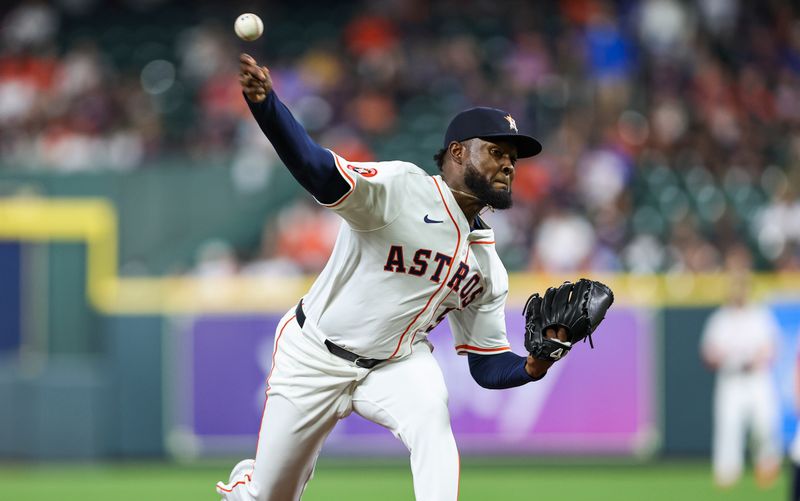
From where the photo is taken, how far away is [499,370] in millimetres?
5398

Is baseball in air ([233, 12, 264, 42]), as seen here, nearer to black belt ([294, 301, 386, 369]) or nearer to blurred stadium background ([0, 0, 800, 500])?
black belt ([294, 301, 386, 369])

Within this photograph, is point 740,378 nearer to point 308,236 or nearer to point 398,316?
point 308,236

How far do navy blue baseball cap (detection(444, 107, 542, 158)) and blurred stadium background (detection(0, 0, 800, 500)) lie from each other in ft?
16.8

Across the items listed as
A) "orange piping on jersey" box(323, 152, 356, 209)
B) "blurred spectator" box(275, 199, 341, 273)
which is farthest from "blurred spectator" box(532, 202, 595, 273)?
"orange piping on jersey" box(323, 152, 356, 209)

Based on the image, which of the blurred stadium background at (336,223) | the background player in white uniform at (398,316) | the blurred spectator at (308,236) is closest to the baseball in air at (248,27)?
the background player in white uniform at (398,316)

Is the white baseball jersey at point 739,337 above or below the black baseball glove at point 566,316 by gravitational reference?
below

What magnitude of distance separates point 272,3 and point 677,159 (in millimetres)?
6797

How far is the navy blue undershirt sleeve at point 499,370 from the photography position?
5.26m

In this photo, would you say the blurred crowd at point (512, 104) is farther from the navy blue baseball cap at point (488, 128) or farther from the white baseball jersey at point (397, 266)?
the navy blue baseball cap at point (488, 128)

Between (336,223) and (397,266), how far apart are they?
7.62 meters

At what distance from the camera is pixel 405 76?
1483 centimetres

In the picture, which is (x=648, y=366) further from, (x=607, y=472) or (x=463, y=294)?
(x=463, y=294)

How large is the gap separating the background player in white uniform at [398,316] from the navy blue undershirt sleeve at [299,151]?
0.88ft

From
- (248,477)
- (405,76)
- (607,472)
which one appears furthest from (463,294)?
(405,76)
